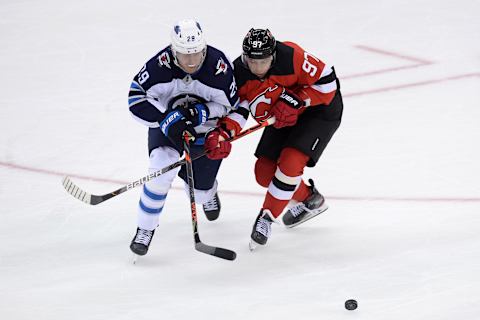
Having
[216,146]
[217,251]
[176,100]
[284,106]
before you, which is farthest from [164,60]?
[217,251]

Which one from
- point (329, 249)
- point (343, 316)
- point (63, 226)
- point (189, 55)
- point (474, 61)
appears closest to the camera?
point (343, 316)

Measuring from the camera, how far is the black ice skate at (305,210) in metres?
3.99

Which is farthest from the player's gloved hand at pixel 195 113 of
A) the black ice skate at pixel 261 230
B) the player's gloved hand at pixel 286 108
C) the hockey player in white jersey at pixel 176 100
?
the black ice skate at pixel 261 230

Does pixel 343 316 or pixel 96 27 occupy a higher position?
pixel 343 316

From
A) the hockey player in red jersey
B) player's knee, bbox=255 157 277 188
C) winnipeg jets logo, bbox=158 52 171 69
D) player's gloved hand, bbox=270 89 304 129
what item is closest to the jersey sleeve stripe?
the hockey player in red jersey

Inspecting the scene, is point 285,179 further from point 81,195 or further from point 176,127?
point 81,195

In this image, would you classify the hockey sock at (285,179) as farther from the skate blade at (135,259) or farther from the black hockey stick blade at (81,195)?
the black hockey stick blade at (81,195)

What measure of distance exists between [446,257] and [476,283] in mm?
264

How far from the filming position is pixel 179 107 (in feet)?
11.7

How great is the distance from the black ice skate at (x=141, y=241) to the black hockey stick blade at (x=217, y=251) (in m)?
0.22

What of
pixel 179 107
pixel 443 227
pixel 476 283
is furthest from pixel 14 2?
pixel 476 283

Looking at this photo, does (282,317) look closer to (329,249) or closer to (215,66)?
(329,249)

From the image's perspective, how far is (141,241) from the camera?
3.67 meters

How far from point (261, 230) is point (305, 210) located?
0.33 m
